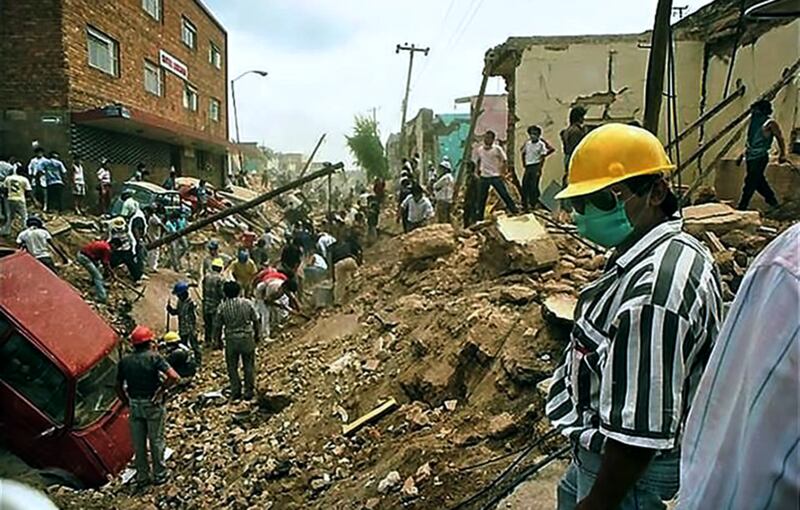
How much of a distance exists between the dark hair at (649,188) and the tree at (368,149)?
4025 centimetres

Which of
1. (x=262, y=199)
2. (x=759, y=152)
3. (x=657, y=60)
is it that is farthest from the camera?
(x=262, y=199)

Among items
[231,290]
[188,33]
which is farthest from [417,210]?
[188,33]

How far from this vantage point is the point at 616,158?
1958 millimetres

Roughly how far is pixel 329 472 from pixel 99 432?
→ 7.73ft

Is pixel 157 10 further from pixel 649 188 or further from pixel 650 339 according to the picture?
pixel 650 339

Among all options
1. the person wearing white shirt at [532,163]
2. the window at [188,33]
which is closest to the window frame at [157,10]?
the window at [188,33]

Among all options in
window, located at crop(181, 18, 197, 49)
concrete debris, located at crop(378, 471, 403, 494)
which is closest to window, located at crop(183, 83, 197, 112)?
window, located at crop(181, 18, 197, 49)

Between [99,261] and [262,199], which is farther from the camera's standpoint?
[262,199]

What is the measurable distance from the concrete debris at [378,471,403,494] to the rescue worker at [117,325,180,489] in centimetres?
278

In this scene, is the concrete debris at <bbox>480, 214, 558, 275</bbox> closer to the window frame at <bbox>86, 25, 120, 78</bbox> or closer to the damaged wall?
the damaged wall

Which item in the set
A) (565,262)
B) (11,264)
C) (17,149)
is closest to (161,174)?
(17,149)

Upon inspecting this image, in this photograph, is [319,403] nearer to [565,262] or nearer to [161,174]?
[565,262]

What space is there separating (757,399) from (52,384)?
21.3 ft

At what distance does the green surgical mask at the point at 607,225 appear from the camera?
204cm
